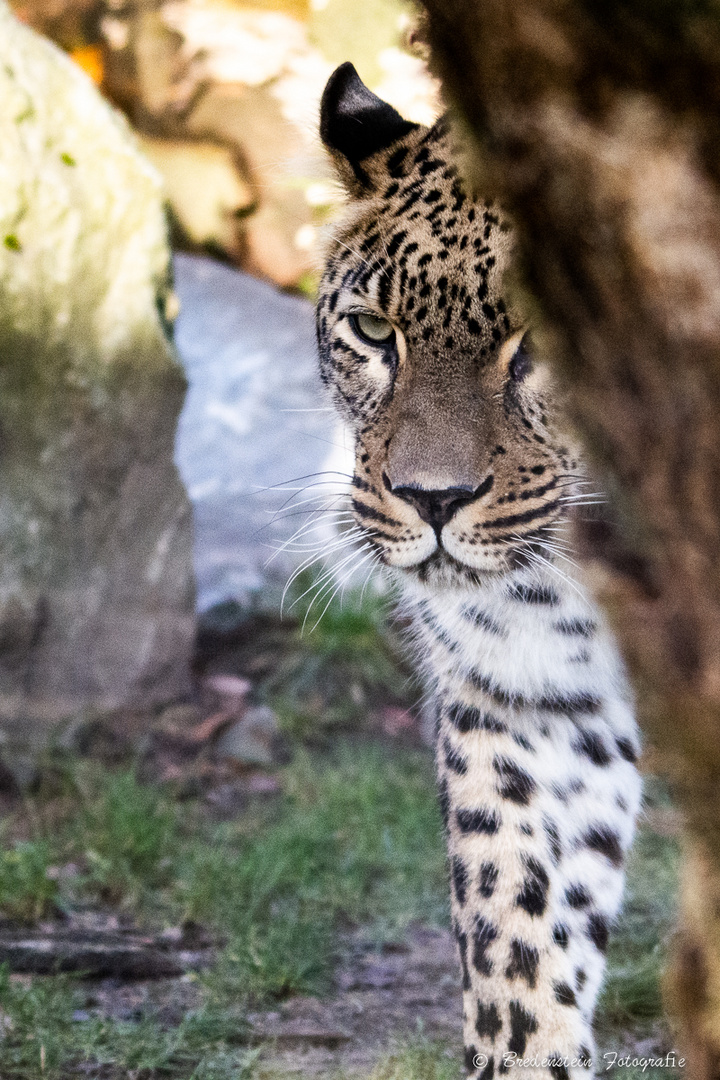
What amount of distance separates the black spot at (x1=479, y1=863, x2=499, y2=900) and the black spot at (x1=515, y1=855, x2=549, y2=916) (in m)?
0.07

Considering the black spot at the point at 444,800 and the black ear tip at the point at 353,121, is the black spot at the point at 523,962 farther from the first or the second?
the black ear tip at the point at 353,121

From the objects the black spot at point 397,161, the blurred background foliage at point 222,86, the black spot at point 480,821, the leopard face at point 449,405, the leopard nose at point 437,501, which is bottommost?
the black spot at point 480,821

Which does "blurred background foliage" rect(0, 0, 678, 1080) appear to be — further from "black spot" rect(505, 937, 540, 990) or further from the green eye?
the green eye

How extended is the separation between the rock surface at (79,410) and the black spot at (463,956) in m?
2.68

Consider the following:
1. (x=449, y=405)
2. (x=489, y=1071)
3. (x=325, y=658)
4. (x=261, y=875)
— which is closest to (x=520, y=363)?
(x=449, y=405)

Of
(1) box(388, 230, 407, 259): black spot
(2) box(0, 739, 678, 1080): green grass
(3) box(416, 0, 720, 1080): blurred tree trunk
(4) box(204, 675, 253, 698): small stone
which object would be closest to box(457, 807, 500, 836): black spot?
(2) box(0, 739, 678, 1080): green grass

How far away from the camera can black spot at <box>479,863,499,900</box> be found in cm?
298

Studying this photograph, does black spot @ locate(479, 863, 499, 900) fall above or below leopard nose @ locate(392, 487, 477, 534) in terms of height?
below

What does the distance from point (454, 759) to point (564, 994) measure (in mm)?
623

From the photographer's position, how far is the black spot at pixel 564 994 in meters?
2.95

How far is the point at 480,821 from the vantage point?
3.01 meters

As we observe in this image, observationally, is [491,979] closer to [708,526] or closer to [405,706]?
[708,526]

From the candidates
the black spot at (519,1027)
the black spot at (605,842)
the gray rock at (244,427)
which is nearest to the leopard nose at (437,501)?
the black spot at (605,842)

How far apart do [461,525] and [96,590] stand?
3.17 m
